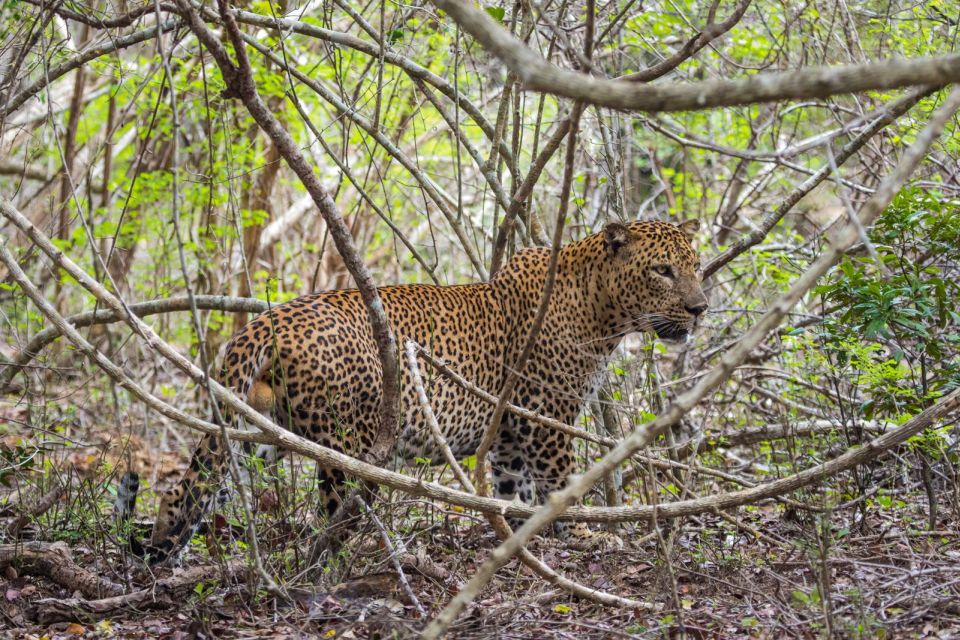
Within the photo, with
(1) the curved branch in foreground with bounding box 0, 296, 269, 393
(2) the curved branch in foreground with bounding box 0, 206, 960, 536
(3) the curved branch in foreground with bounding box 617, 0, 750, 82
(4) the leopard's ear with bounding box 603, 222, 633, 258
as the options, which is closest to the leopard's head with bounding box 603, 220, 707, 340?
(4) the leopard's ear with bounding box 603, 222, 633, 258

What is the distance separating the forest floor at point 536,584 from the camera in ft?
14.6

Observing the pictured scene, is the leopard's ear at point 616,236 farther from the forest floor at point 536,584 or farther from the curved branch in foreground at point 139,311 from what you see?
the curved branch in foreground at point 139,311

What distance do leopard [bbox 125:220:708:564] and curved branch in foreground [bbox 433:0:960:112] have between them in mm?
3317

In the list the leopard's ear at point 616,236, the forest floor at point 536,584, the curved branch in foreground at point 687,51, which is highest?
the curved branch in foreground at point 687,51

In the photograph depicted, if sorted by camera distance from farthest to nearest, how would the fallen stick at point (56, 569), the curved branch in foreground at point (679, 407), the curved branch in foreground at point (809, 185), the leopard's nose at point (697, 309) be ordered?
1. the leopard's nose at point (697, 309)
2. the curved branch in foreground at point (809, 185)
3. the fallen stick at point (56, 569)
4. the curved branch in foreground at point (679, 407)

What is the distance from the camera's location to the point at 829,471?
16.0 ft

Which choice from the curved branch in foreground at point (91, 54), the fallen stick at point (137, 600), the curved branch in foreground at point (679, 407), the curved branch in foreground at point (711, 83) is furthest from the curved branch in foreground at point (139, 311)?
the curved branch in foreground at point (711, 83)

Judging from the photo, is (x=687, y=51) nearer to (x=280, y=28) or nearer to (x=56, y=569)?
(x=280, y=28)

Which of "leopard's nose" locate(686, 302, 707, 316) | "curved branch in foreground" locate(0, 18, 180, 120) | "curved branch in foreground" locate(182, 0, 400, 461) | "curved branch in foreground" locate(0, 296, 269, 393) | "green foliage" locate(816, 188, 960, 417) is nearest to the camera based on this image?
"curved branch in foreground" locate(182, 0, 400, 461)

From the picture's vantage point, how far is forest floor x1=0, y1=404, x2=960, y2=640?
4465mm

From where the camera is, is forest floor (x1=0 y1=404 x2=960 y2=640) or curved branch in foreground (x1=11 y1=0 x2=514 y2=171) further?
curved branch in foreground (x1=11 y1=0 x2=514 y2=171)

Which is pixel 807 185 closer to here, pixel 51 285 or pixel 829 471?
pixel 829 471

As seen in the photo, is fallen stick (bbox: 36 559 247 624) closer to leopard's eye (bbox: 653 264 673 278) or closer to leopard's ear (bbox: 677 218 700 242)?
leopard's eye (bbox: 653 264 673 278)

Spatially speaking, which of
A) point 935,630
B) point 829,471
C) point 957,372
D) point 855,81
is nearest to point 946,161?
point 957,372
